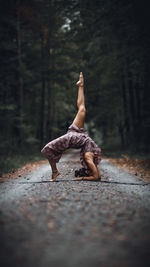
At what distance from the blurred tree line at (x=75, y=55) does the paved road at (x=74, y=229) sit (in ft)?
20.4

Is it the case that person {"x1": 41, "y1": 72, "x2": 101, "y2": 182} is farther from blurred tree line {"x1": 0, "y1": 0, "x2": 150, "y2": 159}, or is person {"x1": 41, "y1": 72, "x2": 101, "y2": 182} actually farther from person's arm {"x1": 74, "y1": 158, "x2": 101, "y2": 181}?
blurred tree line {"x1": 0, "y1": 0, "x2": 150, "y2": 159}

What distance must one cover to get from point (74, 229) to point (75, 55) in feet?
44.3

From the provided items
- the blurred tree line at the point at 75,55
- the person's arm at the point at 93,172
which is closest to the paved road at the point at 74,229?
the person's arm at the point at 93,172

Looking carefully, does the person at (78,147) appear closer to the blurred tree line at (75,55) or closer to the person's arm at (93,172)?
the person's arm at (93,172)

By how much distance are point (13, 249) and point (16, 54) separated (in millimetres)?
16827

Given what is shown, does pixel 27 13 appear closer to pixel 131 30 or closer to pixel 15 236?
pixel 131 30

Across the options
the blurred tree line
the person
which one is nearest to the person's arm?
the person

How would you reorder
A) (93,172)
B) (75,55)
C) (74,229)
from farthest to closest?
(75,55)
(93,172)
(74,229)

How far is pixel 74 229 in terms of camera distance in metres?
2.56

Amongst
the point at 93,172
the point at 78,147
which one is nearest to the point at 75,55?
the point at 78,147

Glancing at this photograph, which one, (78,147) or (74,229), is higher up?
(78,147)

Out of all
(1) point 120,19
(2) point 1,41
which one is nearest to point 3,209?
(1) point 120,19

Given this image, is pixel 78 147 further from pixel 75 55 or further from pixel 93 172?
pixel 75 55

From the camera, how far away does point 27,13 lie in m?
16.1
